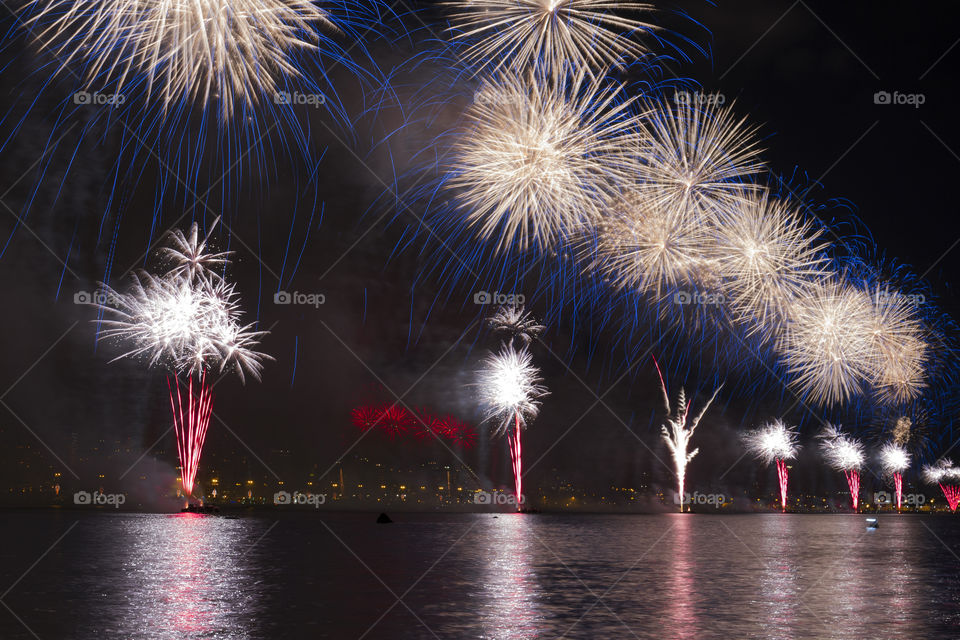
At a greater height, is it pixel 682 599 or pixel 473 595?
pixel 682 599

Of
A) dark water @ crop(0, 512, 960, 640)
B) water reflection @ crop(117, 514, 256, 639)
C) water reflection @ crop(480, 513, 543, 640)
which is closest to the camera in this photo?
water reflection @ crop(117, 514, 256, 639)

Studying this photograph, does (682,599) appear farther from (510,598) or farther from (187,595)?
(187,595)

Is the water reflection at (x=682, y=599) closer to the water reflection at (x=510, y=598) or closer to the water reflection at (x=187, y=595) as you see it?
the water reflection at (x=510, y=598)

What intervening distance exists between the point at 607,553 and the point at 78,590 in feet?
92.0

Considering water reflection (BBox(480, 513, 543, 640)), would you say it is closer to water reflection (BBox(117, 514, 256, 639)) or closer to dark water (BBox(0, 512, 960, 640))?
dark water (BBox(0, 512, 960, 640))

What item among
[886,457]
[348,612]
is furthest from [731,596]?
[886,457]

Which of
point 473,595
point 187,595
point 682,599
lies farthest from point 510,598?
point 187,595

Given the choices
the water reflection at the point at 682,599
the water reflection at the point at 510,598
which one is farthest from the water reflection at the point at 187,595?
the water reflection at the point at 682,599

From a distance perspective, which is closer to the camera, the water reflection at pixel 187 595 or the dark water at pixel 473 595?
the water reflection at pixel 187 595

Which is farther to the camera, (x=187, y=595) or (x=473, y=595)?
(x=473, y=595)

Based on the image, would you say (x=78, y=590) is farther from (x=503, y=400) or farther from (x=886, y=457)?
(x=886, y=457)

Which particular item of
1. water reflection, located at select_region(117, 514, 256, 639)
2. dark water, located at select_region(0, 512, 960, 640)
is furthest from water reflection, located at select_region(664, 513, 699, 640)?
water reflection, located at select_region(117, 514, 256, 639)

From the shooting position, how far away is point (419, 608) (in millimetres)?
22531

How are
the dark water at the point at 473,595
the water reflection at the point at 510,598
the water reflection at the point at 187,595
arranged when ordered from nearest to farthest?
the water reflection at the point at 187,595 → the water reflection at the point at 510,598 → the dark water at the point at 473,595
